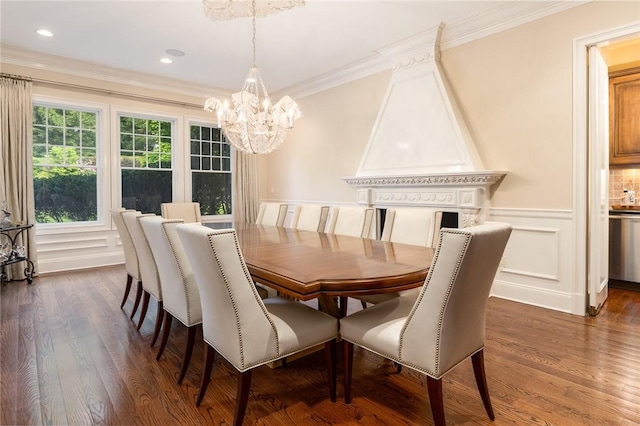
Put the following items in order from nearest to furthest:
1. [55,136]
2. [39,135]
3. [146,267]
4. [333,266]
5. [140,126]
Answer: [333,266] → [146,267] → [39,135] → [55,136] → [140,126]

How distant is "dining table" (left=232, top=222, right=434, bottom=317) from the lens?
5.11ft

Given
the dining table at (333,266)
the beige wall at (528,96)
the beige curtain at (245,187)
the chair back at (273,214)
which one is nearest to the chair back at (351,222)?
the dining table at (333,266)

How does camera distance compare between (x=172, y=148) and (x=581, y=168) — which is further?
(x=172, y=148)

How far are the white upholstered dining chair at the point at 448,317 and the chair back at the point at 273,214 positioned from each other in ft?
8.38

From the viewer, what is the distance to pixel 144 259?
257 centimetres

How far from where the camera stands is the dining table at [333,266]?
1559mm

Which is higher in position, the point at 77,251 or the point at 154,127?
the point at 154,127

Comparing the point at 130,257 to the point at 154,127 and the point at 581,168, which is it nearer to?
the point at 154,127

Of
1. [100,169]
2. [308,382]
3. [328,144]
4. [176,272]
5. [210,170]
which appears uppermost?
[328,144]

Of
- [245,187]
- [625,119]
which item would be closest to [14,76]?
[245,187]

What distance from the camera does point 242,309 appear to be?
1499 mm

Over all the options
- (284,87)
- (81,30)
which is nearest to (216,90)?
(284,87)

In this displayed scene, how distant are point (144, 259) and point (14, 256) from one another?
112 inches

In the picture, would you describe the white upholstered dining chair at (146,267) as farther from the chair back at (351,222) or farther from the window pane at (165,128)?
the window pane at (165,128)
